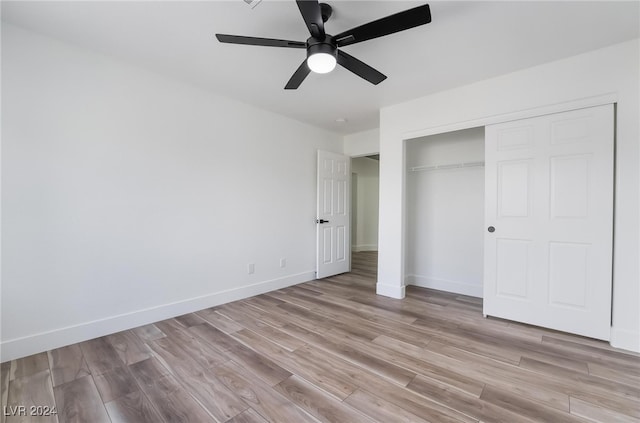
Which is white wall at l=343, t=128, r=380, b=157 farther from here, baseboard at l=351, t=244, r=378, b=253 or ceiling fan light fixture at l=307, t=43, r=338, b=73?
baseboard at l=351, t=244, r=378, b=253

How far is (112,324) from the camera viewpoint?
101 inches

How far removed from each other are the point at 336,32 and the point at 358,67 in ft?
1.22

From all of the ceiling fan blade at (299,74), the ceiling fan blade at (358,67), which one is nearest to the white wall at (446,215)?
the ceiling fan blade at (358,67)

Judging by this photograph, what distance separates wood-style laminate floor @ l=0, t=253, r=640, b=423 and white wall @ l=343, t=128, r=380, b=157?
2.94 meters

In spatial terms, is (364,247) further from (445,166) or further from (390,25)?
(390,25)

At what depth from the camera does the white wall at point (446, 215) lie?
3729 mm

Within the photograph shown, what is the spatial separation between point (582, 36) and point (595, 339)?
266cm

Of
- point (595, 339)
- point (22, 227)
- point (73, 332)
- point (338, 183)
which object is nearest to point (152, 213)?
point (22, 227)

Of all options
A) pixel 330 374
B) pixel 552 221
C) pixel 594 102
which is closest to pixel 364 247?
pixel 552 221

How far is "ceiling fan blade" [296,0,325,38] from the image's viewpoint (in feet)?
4.84

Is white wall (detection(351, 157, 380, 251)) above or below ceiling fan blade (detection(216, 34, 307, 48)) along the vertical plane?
below

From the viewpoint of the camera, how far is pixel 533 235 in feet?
8.96

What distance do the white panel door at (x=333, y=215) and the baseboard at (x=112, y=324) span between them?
1.26 m

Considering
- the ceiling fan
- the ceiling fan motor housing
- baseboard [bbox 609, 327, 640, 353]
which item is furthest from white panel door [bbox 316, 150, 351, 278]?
baseboard [bbox 609, 327, 640, 353]
